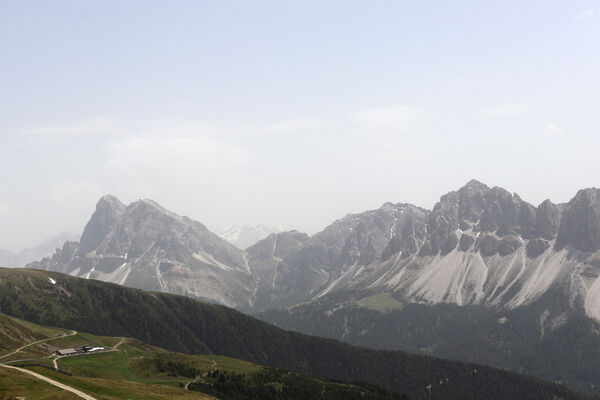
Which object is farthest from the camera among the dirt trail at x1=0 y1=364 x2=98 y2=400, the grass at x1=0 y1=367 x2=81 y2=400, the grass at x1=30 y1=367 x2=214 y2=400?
the grass at x1=30 y1=367 x2=214 y2=400

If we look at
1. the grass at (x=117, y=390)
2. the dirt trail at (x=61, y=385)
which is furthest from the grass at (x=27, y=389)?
the grass at (x=117, y=390)

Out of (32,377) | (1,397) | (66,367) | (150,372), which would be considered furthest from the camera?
(150,372)

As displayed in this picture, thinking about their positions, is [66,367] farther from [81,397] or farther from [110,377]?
[81,397]

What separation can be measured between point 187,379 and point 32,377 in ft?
218

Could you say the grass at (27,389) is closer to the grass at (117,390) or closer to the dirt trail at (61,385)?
the dirt trail at (61,385)

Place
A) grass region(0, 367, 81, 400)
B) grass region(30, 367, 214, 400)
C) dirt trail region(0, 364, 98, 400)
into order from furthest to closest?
grass region(30, 367, 214, 400)
dirt trail region(0, 364, 98, 400)
grass region(0, 367, 81, 400)

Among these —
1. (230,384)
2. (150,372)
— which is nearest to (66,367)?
(150,372)

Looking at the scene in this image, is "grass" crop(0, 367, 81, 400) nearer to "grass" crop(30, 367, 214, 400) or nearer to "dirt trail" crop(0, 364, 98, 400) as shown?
"dirt trail" crop(0, 364, 98, 400)

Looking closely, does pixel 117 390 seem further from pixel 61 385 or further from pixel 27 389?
pixel 27 389

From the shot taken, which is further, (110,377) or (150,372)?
(150,372)

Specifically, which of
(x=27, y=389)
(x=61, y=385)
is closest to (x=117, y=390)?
(x=61, y=385)

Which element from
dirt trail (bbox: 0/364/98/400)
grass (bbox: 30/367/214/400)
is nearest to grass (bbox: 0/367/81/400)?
dirt trail (bbox: 0/364/98/400)

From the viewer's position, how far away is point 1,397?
368 ft

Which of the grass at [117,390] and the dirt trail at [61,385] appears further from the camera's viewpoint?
the grass at [117,390]
